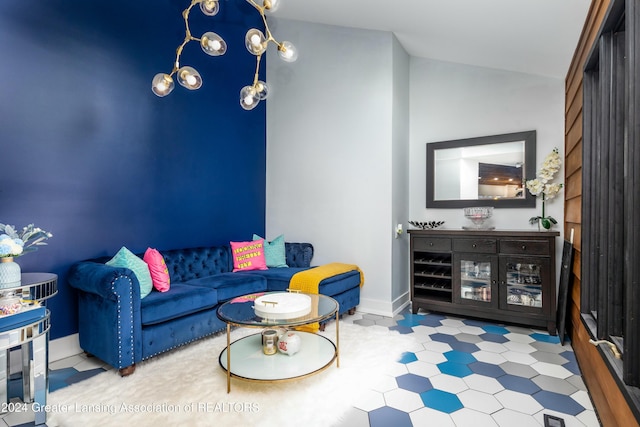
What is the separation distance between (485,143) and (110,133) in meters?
3.90

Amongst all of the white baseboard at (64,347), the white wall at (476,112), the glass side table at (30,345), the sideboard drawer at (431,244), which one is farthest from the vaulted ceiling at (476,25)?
the white baseboard at (64,347)

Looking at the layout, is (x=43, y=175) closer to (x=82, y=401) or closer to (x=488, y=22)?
(x=82, y=401)

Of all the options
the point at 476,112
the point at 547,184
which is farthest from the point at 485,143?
the point at 547,184

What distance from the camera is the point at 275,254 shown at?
13.9 ft

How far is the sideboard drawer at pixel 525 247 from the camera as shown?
3234mm

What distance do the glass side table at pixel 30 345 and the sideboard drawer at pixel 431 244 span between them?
3296 millimetres

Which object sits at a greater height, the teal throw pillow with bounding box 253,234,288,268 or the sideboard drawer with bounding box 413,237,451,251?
the sideboard drawer with bounding box 413,237,451,251

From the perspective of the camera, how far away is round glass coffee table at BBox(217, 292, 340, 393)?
2.14 m

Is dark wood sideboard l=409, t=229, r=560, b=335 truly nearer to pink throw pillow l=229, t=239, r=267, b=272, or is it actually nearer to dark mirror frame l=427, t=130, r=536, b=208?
dark mirror frame l=427, t=130, r=536, b=208

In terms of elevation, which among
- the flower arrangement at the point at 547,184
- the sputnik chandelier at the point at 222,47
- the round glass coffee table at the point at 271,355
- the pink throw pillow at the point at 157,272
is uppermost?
the sputnik chandelier at the point at 222,47

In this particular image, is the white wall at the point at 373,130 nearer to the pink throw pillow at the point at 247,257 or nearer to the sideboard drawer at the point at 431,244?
the sideboard drawer at the point at 431,244

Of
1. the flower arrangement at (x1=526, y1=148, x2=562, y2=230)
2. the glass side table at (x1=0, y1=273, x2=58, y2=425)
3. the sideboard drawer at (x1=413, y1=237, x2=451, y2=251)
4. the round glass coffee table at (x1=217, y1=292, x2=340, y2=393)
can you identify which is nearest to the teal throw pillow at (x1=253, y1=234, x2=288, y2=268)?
the round glass coffee table at (x1=217, y1=292, x2=340, y2=393)

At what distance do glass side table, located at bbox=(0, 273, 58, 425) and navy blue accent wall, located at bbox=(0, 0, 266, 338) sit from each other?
0.65 meters

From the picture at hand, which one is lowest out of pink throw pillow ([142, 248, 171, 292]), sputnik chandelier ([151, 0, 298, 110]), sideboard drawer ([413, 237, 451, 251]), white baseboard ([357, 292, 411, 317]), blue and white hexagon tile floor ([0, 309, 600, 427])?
blue and white hexagon tile floor ([0, 309, 600, 427])
